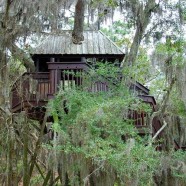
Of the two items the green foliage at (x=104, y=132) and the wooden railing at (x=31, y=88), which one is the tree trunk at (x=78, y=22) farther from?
the green foliage at (x=104, y=132)

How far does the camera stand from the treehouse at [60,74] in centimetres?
961

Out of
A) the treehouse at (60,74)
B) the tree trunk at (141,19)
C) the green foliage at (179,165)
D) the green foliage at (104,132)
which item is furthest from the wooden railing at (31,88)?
the green foliage at (179,165)

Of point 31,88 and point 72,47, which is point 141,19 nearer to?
point 72,47

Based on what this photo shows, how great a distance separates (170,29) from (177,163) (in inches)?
159

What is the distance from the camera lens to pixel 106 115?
7543 millimetres

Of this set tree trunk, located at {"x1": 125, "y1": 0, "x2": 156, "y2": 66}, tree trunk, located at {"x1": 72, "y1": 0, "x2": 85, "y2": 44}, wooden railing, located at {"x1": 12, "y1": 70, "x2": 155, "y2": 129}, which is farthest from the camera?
tree trunk, located at {"x1": 125, "y1": 0, "x2": 156, "y2": 66}

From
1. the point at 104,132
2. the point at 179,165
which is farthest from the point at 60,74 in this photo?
the point at 179,165

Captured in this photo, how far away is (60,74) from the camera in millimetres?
9719

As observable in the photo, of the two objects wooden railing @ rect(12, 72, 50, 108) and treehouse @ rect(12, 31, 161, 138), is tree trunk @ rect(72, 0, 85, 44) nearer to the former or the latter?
treehouse @ rect(12, 31, 161, 138)

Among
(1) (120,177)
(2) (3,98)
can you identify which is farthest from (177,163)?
(2) (3,98)

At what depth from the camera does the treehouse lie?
9.61m

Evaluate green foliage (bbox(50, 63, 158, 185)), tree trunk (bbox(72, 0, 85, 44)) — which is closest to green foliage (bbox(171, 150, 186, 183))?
green foliage (bbox(50, 63, 158, 185))

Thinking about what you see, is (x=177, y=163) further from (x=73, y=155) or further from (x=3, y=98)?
(x=3, y=98)

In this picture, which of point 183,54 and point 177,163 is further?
point 183,54
